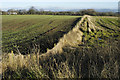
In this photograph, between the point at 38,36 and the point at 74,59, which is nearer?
the point at 74,59

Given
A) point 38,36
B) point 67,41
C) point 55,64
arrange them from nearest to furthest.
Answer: point 55,64 → point 67,41 → point 38,36

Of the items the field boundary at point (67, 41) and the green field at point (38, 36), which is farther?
the green field at point (38, 36)

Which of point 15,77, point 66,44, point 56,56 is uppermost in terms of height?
point 66,44

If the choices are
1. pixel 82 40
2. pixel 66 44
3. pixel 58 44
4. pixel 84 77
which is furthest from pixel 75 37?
pixel 84 77

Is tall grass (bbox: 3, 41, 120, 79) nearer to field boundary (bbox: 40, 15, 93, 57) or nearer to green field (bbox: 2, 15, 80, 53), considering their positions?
field boundary (bbox: 40, 15, 93, 57)

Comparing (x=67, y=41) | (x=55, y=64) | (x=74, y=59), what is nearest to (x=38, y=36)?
(x=67, y=41)

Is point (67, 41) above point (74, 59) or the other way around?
above

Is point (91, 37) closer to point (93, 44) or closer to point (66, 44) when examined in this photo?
point (93, 44)

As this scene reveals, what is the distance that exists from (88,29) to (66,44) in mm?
1343

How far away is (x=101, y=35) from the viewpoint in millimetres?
4539

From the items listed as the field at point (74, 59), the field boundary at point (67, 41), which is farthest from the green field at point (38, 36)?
the field at point (74, 59)

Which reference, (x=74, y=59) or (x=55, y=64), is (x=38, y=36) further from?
(x=74, y=59)

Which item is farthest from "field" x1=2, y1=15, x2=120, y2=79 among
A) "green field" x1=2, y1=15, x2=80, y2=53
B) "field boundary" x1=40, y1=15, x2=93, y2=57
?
"green field" x1=2, y1=15, x2=80, y2=53

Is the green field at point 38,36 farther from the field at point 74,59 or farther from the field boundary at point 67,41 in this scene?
the field at point 74,59
